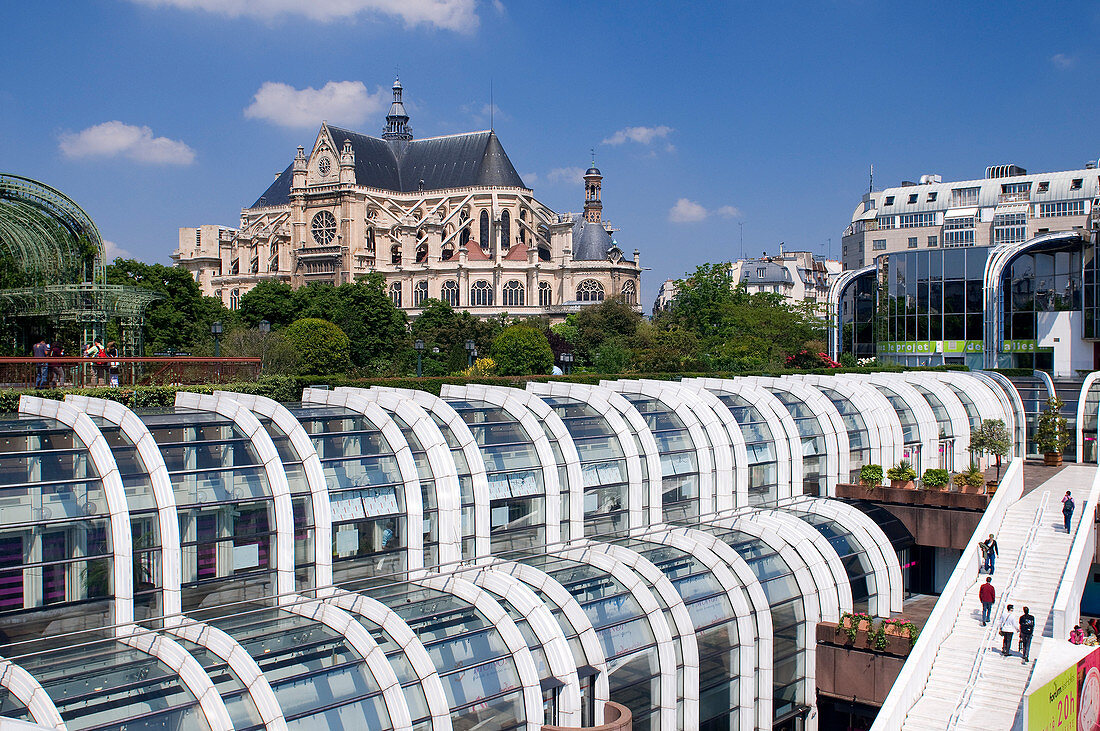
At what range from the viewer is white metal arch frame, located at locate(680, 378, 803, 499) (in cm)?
3494

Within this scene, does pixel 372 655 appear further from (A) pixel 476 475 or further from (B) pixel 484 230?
(B) pixel 484 230

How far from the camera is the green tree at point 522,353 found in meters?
79.2

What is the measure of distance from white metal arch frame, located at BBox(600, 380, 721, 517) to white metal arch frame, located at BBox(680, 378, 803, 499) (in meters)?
1.54

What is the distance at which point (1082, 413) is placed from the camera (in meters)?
49.8

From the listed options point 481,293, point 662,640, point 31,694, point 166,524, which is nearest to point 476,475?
point 662,640

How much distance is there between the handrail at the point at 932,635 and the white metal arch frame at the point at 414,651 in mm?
10277

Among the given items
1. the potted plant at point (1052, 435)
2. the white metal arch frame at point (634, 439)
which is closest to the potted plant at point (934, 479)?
the white metal arch frame at point (634, 439)

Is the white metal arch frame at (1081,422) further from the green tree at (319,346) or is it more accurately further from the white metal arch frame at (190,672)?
the white metal arch frame at (190,672)

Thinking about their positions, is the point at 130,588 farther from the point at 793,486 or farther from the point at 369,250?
the point at 369,250

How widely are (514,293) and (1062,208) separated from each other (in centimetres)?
6531

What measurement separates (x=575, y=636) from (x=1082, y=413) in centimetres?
3937

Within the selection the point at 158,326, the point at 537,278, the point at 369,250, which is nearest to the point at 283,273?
the point at 369,250

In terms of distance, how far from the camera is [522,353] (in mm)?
80438

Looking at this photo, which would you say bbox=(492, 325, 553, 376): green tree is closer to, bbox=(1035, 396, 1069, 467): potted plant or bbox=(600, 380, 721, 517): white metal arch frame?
bbox=(1035, 396, 1069, 467): potted plant
